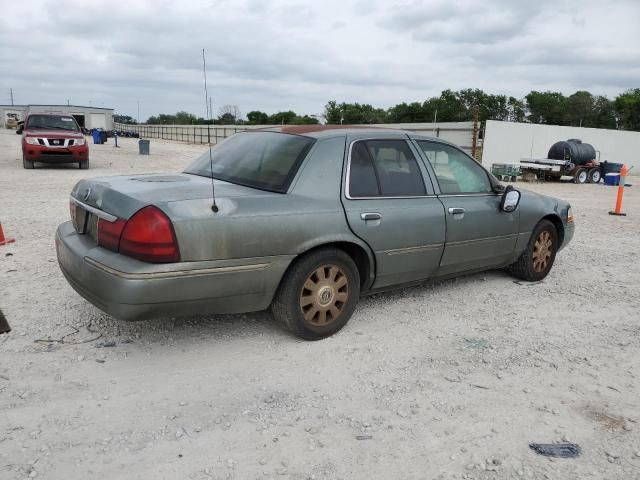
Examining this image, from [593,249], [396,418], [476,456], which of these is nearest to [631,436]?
[476,456]

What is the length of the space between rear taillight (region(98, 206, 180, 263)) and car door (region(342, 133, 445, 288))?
131cm

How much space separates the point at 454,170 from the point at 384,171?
3.06ft

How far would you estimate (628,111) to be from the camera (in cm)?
5734

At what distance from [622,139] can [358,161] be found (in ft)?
105

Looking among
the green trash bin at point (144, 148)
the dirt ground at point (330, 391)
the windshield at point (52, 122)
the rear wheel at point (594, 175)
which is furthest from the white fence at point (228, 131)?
the rear wheel at point (594, 175)

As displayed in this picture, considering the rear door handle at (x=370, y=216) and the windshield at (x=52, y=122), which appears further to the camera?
the windshield at (x=52, y=122)

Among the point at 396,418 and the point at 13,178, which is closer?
the point at 396,418

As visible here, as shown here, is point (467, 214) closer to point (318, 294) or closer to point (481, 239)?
point (481, 239)

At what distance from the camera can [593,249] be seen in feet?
24.8

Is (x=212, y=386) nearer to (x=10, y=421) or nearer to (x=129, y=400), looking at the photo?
(x=129, y=400)

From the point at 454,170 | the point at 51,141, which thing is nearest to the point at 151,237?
the point at 454,170

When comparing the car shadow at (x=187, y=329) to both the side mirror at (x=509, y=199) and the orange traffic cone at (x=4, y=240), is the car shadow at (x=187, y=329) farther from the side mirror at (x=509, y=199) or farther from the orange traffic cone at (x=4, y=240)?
the orange traffic cone at (x=4, y=240)

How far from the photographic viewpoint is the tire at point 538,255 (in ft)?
18.1

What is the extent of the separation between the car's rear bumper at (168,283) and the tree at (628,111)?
6183 centimetres
